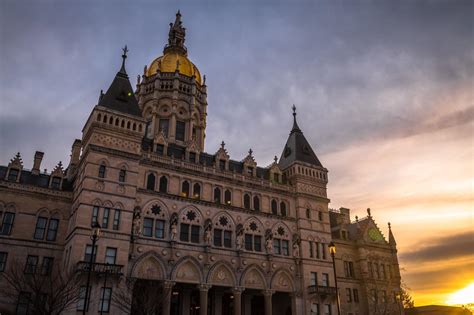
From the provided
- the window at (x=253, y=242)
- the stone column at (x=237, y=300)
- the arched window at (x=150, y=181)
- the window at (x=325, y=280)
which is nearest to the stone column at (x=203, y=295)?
the stone column at (x=237, y=300)

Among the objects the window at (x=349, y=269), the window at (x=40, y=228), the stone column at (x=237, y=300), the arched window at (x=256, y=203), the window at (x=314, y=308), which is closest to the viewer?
the window at (x=40, y=228)

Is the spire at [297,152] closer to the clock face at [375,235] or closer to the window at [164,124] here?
the clock face at [375,235]

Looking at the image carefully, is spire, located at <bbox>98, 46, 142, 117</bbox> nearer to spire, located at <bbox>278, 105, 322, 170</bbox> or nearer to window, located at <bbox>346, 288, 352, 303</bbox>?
spire, located at <bbox>278, 105, 322, 170</bbox>

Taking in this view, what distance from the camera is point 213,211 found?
46.2m

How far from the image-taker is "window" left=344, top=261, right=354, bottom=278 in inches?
2264

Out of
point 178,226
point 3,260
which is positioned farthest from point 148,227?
point 3,260

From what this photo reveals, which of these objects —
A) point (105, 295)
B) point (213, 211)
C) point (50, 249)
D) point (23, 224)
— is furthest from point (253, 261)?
point (23, 224)

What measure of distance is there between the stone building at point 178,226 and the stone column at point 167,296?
97 millimetres

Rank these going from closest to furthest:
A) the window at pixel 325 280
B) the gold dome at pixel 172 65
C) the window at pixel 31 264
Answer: the window at pixel 31 264
the window at pixel 325 280
the gold dome at pixel 172 65

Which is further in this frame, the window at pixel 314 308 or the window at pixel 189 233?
the window at pixel 314 308

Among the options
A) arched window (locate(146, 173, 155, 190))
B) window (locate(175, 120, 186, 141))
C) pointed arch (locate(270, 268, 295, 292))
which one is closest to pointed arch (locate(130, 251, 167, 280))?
arched window (locate(146, 173, 155, 190))

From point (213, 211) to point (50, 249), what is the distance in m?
16.8

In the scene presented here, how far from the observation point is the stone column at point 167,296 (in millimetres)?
38625

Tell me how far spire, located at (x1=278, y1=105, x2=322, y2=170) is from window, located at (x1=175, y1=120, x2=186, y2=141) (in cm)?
1538
